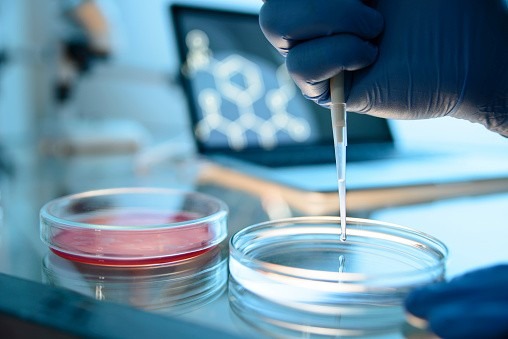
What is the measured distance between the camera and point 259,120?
1392 mm

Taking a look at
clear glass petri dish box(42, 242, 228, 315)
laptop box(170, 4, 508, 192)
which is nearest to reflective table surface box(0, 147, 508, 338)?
clear glass petri dish box(42, 242, 228, 315)

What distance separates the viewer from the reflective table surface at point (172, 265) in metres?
0.51

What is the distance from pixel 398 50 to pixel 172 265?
0.38 metres

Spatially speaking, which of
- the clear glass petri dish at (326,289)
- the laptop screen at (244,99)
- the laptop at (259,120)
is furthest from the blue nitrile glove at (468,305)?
the laptop screen at (244,99)

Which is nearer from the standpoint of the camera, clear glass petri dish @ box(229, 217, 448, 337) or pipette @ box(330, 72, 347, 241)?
clear glass petri dish @ box(229, 217, 448, 337)

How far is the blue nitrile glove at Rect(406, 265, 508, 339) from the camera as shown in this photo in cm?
37

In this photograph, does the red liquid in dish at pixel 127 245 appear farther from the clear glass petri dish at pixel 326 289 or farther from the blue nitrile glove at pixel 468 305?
the blue nitrile glove at pixel 468 305

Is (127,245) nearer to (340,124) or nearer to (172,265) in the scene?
(172,265)

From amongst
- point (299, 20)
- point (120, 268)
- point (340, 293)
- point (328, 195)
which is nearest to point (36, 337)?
point (120, 268)

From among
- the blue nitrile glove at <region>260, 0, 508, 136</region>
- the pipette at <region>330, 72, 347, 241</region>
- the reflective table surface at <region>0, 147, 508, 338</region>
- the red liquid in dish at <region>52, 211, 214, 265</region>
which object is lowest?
the reflective table surface at <region>0, 147, 508, 338</region>

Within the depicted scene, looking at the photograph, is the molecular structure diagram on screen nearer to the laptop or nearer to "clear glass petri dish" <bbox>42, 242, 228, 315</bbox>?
the laptop

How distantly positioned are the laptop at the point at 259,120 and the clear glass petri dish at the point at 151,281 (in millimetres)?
505

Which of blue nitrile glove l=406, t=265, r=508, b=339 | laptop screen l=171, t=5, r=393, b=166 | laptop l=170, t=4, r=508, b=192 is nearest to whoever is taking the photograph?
blue nitrile glove l=406, t=265, r=508, b=339

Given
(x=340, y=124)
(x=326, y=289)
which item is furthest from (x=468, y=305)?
(x=340, y=124)
